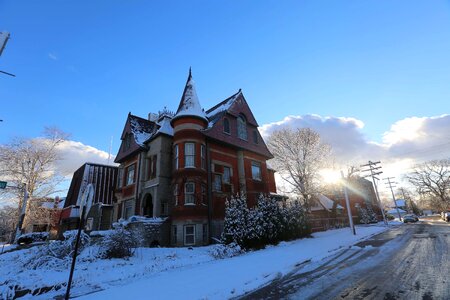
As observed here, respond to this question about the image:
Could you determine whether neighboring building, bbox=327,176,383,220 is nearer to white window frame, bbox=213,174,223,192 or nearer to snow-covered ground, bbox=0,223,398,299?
white window frame, bbox=213,174,223,192

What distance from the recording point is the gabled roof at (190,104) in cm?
2074

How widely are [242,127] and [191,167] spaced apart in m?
9.06

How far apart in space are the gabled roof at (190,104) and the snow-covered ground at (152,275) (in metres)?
11.8

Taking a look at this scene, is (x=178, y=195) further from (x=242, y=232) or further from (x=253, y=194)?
(x=253, y=194)

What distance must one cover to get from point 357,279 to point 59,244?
13251mm

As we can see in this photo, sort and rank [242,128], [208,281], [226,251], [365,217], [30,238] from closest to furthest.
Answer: [208,281], [226,251], [242,128], [30,238], [365,217]

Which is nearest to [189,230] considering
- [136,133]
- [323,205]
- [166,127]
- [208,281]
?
[166,127]

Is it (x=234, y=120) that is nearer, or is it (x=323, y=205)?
(x=234, y=120)

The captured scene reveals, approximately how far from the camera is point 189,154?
19.9 metres

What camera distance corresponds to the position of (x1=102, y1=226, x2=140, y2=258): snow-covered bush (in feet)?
39.2

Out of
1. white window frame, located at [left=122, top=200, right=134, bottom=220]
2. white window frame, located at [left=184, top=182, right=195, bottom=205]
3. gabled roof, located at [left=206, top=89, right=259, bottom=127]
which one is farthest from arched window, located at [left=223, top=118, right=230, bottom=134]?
white window frame, located at [left=122, top=200, right=134, bottom=220]

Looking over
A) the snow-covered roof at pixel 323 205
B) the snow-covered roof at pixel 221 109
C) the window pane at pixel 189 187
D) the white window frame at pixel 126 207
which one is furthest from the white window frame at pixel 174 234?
the snow-covered roof at pixel 323 205

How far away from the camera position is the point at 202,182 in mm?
19453

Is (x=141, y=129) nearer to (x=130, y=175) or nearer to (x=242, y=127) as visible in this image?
(x=130, y=175)
